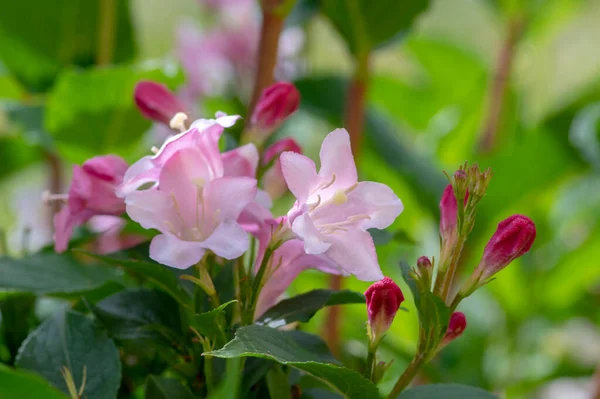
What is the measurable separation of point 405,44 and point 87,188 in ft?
2.92

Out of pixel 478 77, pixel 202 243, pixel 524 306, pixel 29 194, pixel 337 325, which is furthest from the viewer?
pixel 478 77

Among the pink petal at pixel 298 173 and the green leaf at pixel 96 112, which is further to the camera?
the green leaf at pixel 96 112

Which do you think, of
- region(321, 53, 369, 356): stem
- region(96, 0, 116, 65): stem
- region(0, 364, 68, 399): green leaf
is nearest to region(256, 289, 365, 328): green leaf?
region(0, 364, 68, 399): green leaf

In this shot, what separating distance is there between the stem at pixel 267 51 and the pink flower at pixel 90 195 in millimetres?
177

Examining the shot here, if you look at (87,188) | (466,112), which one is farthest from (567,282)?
(87,188)

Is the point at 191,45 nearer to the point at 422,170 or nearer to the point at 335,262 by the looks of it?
the point at 422,170

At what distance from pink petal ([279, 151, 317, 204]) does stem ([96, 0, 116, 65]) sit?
17.1 inches

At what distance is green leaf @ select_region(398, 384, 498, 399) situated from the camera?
33 cm

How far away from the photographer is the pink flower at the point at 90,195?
374 millimetres

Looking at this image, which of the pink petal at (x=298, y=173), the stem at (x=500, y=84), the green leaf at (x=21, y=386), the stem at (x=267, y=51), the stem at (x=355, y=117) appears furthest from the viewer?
the stem at (x=500, y=84)

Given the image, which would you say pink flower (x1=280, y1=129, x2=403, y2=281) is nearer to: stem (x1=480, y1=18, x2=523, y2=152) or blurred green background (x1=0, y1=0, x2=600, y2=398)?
blurred green background (x1=0, y1=0, x2=600, y2=398)

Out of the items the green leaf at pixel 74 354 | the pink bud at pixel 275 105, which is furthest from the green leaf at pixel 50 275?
the pink bud at pixel 275 105

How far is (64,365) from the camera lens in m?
0.35

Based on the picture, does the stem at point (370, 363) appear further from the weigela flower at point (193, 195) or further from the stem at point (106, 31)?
the stem at point (106, 31)
